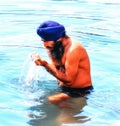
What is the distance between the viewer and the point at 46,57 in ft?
31.8

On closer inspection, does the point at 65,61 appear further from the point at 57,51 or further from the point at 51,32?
the point at 51,32

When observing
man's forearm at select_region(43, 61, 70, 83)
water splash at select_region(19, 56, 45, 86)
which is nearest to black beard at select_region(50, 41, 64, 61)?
man's forearm at select_region(43, 61, 70, 83)

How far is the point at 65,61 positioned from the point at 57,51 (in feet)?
0.63

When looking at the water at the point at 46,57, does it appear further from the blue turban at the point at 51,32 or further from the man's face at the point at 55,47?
the blue turban at the point at 51,32

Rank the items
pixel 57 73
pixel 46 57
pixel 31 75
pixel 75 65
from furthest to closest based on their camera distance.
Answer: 1. pixel 46 57
2. pixel 31 75
3. pixel 57 73
4. pixel 75 65

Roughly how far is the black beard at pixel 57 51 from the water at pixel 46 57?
68 centimetres

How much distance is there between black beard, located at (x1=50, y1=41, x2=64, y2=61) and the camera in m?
6.60

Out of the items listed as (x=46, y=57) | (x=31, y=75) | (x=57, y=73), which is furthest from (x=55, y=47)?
(x=46, y=57)

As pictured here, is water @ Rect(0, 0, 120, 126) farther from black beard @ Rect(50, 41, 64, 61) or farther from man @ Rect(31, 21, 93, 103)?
black beard @ Rect(50, 41, 64, 61)

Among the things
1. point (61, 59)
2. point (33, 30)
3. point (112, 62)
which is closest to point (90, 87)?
point (61, 59)

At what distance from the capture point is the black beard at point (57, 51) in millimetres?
6598

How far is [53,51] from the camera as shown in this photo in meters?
6.69

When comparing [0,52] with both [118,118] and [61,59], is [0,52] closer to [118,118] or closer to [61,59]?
[61,59]

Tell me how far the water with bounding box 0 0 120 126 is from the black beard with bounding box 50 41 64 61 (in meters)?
0.68
